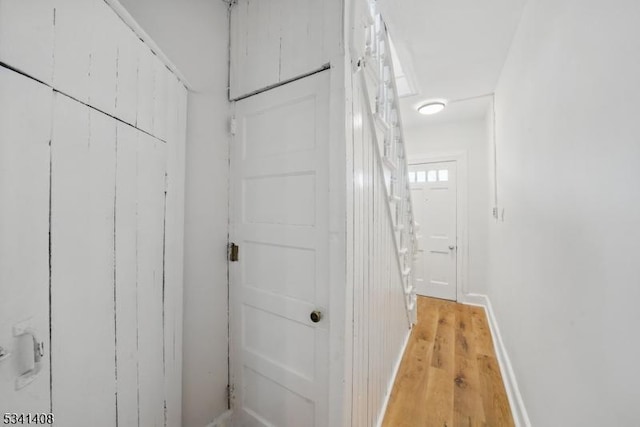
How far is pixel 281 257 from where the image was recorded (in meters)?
1.22

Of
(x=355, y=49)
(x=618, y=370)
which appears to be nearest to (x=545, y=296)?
(x=618, y=370)

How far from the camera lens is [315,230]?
3.59 ft

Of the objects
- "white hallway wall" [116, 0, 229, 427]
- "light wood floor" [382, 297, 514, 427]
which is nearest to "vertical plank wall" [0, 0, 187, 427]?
"white hallway wall" [116, 0, 229, 427]

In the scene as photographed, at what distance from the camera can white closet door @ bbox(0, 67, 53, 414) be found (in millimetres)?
524

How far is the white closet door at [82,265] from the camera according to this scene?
639 mm

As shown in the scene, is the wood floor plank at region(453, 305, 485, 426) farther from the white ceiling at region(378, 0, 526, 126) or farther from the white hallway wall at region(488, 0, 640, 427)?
the white ceiling at region(378, 0, 526, 126)

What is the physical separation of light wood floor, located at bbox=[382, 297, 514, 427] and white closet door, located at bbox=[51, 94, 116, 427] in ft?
5.01

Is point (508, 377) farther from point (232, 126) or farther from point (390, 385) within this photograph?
point (232, 126)

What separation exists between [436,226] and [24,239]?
3944 millimetres

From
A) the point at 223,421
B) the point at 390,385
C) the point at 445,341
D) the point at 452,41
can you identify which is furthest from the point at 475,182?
the point at 223,421

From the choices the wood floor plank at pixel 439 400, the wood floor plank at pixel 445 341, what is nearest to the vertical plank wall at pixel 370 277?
the wood floor plank at pixel 439 400

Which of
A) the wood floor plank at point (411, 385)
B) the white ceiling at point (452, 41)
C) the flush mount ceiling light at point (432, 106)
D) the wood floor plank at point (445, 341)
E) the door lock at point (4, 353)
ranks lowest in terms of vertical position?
the wood floor plank at point (411, 385)

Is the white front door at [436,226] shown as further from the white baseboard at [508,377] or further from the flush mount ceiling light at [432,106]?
the flush mount ceiling light at [432,106]

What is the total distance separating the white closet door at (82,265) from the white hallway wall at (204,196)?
0.44 meters
